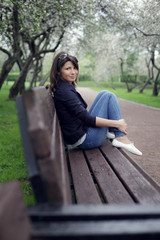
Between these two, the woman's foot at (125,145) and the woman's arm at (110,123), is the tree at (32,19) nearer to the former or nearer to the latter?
the woman's arm at (110,123)

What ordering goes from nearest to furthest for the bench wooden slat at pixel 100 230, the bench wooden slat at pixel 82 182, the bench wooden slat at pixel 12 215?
the bench wooden slat at pixel 12 215, the bench wooden slat at pixel 100 230, the bench wooden slat at pixel 82 182

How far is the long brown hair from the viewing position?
307 cm

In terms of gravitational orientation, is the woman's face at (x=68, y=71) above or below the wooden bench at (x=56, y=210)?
above

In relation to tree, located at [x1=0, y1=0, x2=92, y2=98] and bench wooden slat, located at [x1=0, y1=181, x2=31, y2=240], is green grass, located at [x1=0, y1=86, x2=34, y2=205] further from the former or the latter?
tree, located at [x1=0, y1=0, x2=92, y2=98]

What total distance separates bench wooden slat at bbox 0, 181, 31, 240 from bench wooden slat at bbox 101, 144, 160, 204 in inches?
43.9

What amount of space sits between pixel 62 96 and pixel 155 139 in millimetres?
4002

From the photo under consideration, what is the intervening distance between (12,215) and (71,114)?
83.3 inches

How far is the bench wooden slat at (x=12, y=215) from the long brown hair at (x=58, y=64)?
2.26 m

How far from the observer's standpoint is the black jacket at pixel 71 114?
283cm

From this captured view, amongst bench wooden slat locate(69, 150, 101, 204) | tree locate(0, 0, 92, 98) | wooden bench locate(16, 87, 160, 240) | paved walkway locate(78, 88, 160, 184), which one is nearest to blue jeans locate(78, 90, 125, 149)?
bench wooden slat locate(69, 150, 101, 204)

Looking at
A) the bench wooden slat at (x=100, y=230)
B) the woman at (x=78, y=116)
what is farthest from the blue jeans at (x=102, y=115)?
the bench wooden slat at (x=100, y=230)

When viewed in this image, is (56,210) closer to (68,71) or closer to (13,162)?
(68,71)

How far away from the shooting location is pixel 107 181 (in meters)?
2.26

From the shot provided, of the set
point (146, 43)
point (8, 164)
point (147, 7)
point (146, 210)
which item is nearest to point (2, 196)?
point (146, 210)
